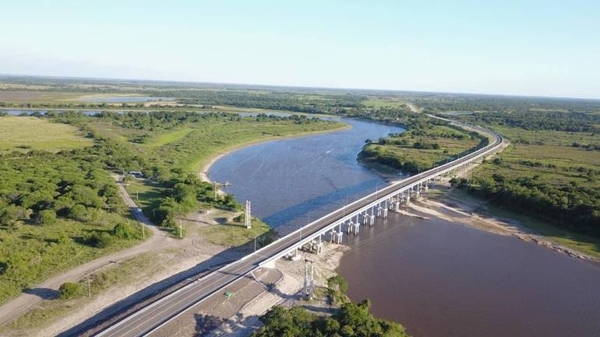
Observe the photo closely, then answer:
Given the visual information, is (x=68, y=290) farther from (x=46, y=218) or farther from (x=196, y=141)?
(x=196, y=141)

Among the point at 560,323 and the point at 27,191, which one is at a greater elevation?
the point at 27,191

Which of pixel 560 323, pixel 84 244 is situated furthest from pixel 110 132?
pixel 560 323

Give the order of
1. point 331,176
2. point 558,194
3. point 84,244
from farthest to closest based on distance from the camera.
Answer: point 331,176
point 558,194
point 84,244

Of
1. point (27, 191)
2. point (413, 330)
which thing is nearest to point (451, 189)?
point (413, 330)

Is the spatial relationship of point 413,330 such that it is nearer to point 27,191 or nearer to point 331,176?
point 27,191

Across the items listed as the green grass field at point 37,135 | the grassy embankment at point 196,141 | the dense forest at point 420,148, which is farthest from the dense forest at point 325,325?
the green grass field at point 37,135

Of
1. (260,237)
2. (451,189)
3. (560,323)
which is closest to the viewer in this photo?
(560,323)

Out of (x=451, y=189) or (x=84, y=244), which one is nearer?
(x=84, y=244)

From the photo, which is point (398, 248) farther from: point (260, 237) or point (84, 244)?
point (84, 244)
